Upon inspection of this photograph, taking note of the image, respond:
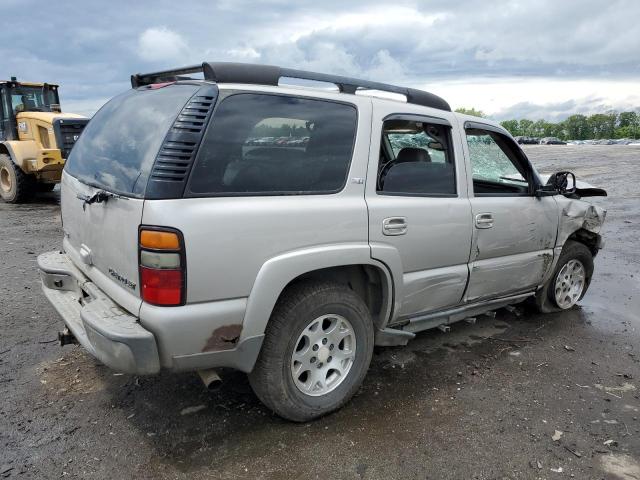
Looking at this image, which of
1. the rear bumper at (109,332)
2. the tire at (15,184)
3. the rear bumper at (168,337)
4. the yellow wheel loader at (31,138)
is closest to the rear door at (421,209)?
the rear bumper at (168,337)

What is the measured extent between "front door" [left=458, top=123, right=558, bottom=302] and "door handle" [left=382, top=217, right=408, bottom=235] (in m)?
0.74

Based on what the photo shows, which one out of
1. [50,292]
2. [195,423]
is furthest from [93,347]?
[50,292]

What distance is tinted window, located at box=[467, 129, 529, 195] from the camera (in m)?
4.14

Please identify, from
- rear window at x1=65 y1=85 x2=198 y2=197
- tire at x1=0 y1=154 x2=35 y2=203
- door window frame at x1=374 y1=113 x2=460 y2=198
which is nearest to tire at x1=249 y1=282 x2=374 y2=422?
door window frame at x1=374 y1=113 x2=460 y2=198

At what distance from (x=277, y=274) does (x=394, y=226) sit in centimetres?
90

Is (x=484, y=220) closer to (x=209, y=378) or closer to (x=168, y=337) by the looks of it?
(x=209, y=378)

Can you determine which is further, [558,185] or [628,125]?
[628,125]

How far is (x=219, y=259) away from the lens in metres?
2.53

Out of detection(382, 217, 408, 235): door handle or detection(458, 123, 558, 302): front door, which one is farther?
detection(458, 123, 558, 302): front door

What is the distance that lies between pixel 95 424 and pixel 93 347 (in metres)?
0.68

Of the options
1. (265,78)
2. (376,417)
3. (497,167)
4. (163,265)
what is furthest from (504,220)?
(163,265)

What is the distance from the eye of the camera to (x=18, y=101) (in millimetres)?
12766

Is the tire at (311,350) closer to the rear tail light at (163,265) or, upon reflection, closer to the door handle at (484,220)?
the rear tail light at (163,265)

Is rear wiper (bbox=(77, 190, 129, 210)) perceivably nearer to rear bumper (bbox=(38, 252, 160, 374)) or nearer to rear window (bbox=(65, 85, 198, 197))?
rear window (bbox=(65, 85, 198, 197))
